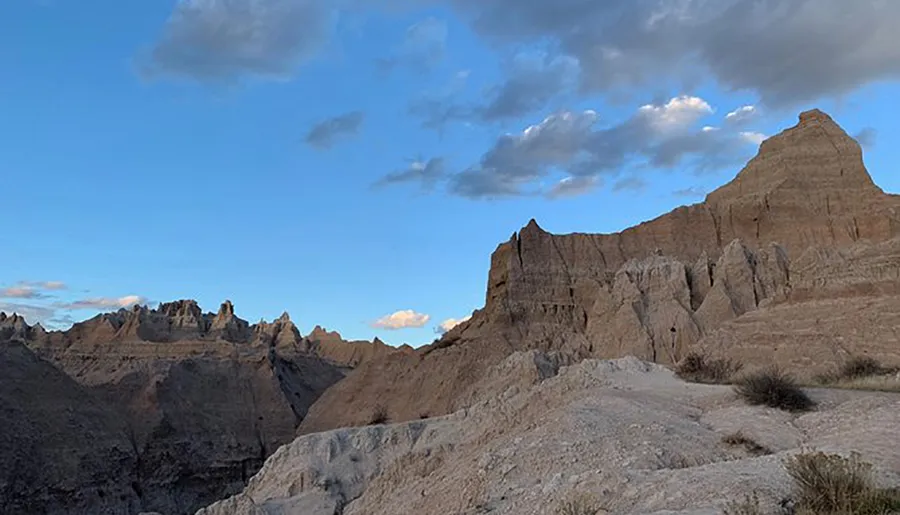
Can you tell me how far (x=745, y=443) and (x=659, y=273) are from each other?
4080cm

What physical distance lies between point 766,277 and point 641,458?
1562 inches

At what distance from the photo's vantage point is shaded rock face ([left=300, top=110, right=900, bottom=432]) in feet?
157

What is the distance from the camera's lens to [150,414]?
161ft

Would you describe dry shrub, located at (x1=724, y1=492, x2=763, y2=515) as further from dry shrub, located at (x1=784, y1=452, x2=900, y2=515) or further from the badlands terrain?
dry shrub, located at (x1=784, y1=452, x2=900, y2=515)

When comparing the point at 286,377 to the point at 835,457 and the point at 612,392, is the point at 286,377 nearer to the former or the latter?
the point at 612,392

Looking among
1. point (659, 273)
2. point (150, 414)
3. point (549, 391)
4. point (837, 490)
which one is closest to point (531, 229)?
point (659, 273)

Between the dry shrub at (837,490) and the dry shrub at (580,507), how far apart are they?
2.18 meters

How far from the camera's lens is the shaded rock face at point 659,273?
157 feet

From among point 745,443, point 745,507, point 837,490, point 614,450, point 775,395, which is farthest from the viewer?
point 775,395

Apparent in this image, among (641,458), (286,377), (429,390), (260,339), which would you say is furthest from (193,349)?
(641,458)

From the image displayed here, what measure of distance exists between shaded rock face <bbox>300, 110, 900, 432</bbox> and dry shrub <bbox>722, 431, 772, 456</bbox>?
31046mm

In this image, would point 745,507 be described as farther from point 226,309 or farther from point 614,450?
point 226,309

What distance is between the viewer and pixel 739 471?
369 inches

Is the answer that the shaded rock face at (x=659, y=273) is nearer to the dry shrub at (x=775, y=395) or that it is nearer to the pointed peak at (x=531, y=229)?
the pointed peak at (x=531, y=229)
